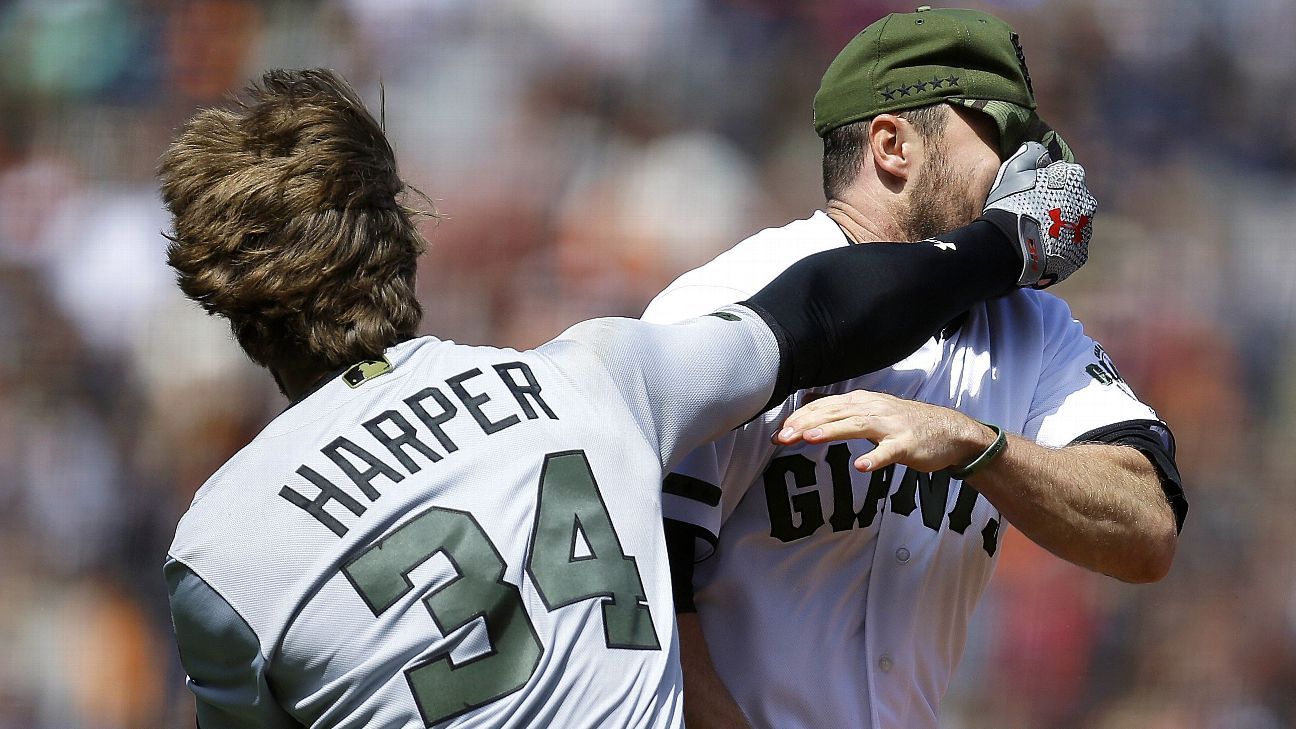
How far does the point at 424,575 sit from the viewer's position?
4.15ft

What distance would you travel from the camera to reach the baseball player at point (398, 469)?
1.27m

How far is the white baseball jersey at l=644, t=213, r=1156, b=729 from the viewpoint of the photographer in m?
1.72

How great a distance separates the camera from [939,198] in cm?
195

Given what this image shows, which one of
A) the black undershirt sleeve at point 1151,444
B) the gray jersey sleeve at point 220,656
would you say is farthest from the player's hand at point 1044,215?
the gray jersey sleeve at point 220,656

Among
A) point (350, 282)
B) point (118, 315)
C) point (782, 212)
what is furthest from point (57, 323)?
point (350, 282)

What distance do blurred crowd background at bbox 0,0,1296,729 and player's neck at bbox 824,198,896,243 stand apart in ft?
4.13

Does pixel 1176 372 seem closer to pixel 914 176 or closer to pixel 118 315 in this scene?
pixel 914 176

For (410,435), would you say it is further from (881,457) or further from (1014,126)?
(1014,126)

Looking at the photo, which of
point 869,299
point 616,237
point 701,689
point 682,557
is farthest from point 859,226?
point 616,237

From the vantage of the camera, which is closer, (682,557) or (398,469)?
(398,469)

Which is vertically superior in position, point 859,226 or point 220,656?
point 859,226

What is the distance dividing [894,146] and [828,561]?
0.69m

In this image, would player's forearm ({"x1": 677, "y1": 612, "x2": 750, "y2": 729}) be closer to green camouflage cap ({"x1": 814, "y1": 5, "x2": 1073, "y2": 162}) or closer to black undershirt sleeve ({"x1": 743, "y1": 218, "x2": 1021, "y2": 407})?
black undershirt sleeve ({"x1": 743, "y1": 218, "x2": 1021, "y2": 407})

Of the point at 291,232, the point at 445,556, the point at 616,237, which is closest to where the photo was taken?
the point at 445,556
